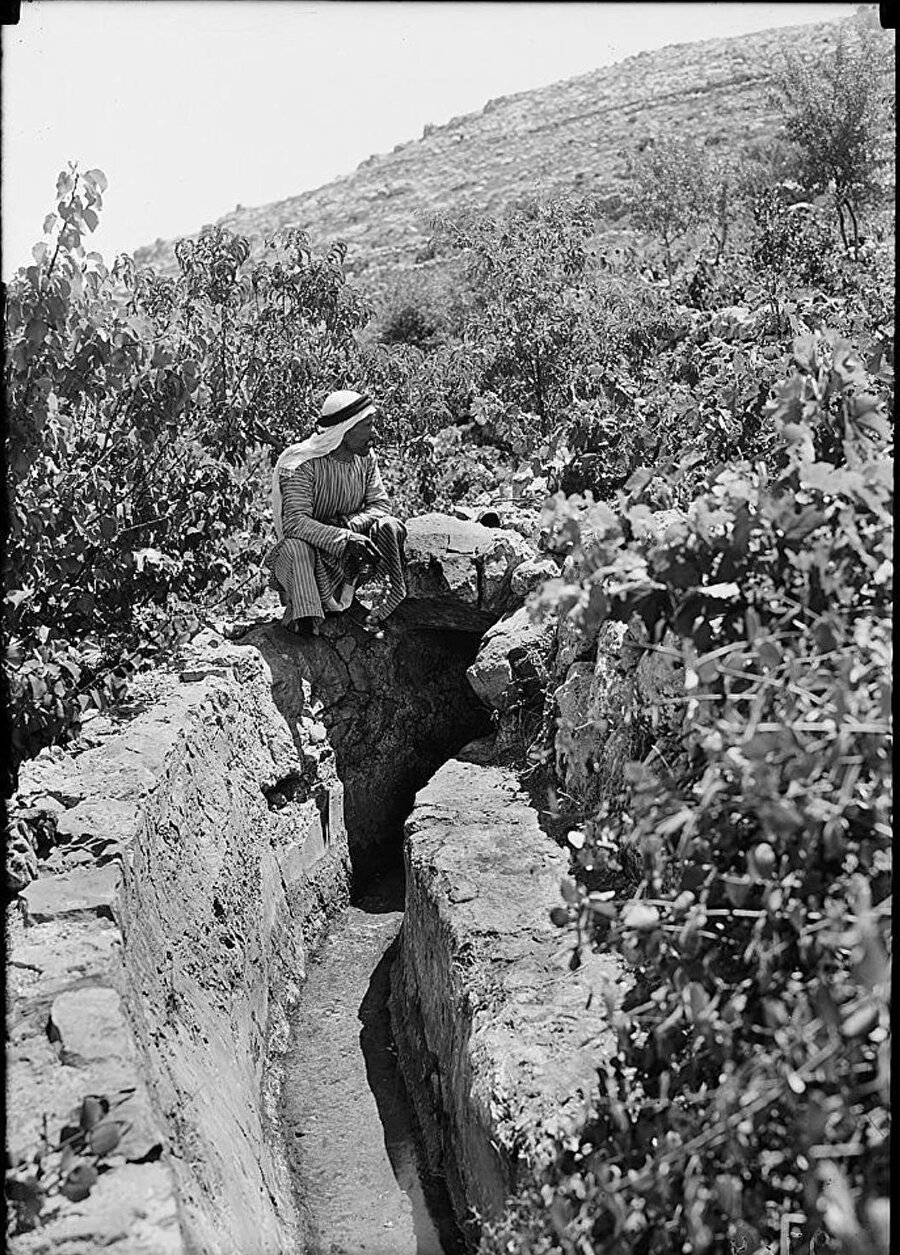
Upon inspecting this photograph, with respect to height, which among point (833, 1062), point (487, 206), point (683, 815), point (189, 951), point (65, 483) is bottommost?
point (189, 951)

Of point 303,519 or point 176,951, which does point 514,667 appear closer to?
point 303,519

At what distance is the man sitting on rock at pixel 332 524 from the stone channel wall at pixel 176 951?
0.50m

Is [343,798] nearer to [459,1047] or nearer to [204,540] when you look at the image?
[204,540]

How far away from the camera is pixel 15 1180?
2.35 metres

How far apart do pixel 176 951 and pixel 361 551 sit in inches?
107

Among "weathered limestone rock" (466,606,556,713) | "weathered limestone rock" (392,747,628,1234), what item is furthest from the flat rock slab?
"weathered limestone rock" (466,606,556,713)

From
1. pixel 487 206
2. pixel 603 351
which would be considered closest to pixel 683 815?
pixel 603 351

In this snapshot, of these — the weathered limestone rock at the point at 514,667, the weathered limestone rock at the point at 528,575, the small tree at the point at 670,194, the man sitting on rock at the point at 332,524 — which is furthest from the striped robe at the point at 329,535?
the small tree at the point at 670,194

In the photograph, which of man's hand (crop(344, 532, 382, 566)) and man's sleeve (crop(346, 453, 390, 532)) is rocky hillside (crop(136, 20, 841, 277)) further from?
man's hand (crop(344, 532, 382, 566))

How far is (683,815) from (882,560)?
589mm

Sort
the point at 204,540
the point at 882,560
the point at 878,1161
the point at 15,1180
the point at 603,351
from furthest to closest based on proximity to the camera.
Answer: the point at 603,351
the point at 204,540
the point at 15,1180
the point at 882,560
the point at 878,1161

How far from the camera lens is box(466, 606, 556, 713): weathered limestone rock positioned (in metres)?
5.62

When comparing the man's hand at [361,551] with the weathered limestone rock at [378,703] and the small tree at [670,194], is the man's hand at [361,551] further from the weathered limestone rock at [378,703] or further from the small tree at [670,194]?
the small tree at [670,194]

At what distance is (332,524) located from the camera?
6316mm
